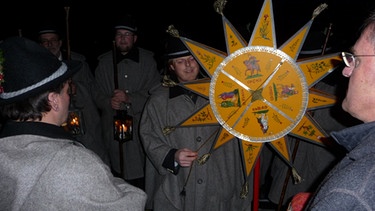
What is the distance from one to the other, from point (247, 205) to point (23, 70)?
6.35ft

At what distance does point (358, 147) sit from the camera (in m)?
1.10

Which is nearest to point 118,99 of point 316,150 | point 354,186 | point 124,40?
point 124,40

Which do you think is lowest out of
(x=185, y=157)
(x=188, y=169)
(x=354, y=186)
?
(x=188, y=169)

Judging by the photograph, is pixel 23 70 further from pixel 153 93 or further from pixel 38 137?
pixel 153 93

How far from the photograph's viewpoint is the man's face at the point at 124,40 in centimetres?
407

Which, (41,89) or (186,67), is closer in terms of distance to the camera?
(41,89)

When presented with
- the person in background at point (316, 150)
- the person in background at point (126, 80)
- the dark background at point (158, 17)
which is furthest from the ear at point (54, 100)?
the dark background at point (158, 17)

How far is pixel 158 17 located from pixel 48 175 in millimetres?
6477

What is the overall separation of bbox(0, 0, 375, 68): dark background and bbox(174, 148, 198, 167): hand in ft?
14.2

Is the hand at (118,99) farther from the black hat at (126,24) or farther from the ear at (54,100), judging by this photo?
the ear at (54,100)

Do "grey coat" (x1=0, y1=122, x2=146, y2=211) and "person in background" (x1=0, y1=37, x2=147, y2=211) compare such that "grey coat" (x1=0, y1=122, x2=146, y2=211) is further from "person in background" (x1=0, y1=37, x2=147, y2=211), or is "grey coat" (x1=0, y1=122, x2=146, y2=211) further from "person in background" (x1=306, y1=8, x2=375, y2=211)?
"person in background" (x1=306, y1=8, x2=375, y2=211)

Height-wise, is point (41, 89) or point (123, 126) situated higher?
point (41, 89)

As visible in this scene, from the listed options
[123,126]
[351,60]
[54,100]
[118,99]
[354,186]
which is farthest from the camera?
[118,99]

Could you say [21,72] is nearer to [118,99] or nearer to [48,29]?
[118,99]
